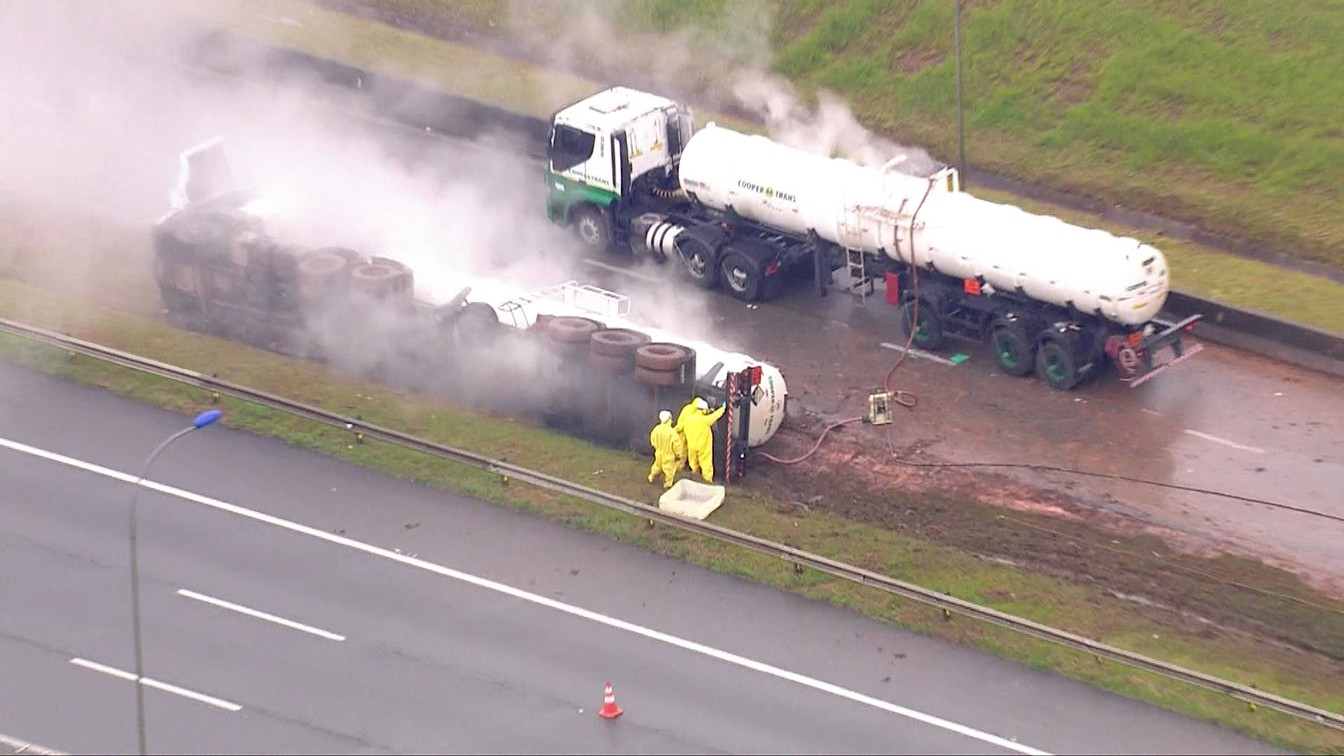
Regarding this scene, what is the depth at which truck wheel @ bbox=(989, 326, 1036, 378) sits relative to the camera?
87.1ft

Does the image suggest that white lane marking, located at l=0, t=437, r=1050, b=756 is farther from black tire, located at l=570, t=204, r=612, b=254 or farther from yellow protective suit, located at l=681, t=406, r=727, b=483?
black tire, located at l=570, t=204, r=612, b=254

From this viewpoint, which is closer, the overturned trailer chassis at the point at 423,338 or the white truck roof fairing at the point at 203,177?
the overturned trailer chassis at the point at 423,338

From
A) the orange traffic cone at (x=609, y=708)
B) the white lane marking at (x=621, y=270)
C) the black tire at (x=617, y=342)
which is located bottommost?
the orange traffic cone at (x=609, y=708)

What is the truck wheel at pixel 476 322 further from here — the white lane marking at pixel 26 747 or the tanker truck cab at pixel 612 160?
the white lane marking at pixel 26 747

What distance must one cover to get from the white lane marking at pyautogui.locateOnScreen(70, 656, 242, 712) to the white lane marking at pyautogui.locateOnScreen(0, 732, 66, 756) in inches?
45.2

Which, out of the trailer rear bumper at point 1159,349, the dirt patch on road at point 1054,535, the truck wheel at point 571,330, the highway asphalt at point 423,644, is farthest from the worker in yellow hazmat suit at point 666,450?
the trailer rear bumper at point 1159,349

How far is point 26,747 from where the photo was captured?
61.4 feet

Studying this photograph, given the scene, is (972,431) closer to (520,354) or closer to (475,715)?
(520,354)

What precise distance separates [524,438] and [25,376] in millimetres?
7936

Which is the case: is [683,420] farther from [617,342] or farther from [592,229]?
[592,229]

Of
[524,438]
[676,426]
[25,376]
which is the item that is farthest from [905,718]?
[25,376]

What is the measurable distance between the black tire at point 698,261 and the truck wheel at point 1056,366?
6049mm

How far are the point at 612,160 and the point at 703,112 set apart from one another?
21.4 feet

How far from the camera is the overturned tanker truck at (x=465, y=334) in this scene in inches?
955
